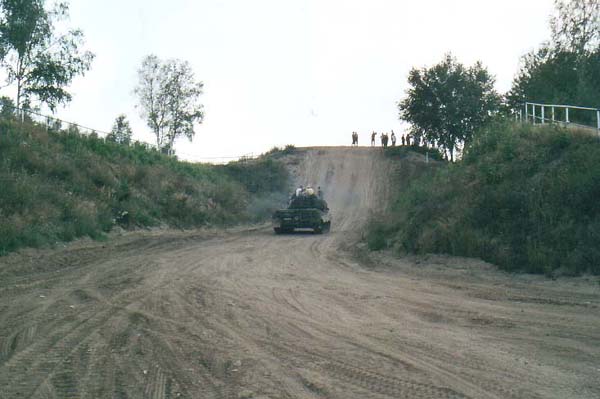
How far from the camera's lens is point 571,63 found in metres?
46.2

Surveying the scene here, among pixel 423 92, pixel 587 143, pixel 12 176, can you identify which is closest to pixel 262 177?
pixel 423 92

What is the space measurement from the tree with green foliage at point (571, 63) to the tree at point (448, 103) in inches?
140

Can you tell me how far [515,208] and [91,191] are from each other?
56.2 feet

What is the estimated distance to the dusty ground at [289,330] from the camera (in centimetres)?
600

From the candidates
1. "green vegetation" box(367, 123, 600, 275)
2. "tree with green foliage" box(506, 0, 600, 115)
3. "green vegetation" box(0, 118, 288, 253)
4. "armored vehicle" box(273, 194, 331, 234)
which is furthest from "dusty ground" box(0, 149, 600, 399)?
"tree with green foliage" box(506, 0, 600, 115)

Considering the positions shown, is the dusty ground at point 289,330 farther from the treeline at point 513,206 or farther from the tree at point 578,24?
the tree at point 578,24

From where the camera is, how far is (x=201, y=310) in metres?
9.89

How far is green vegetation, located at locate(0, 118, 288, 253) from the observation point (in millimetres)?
19266

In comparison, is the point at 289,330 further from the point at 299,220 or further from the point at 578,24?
the point at 578,24

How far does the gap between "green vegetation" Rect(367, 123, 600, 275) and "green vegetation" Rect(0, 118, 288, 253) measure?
10.7 m

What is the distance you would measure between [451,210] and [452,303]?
23.5 feet

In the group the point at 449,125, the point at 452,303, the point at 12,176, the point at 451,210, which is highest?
the point at 449,125

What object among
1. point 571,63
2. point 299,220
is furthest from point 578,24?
point 299,220

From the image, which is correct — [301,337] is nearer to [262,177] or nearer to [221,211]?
[221,211]
